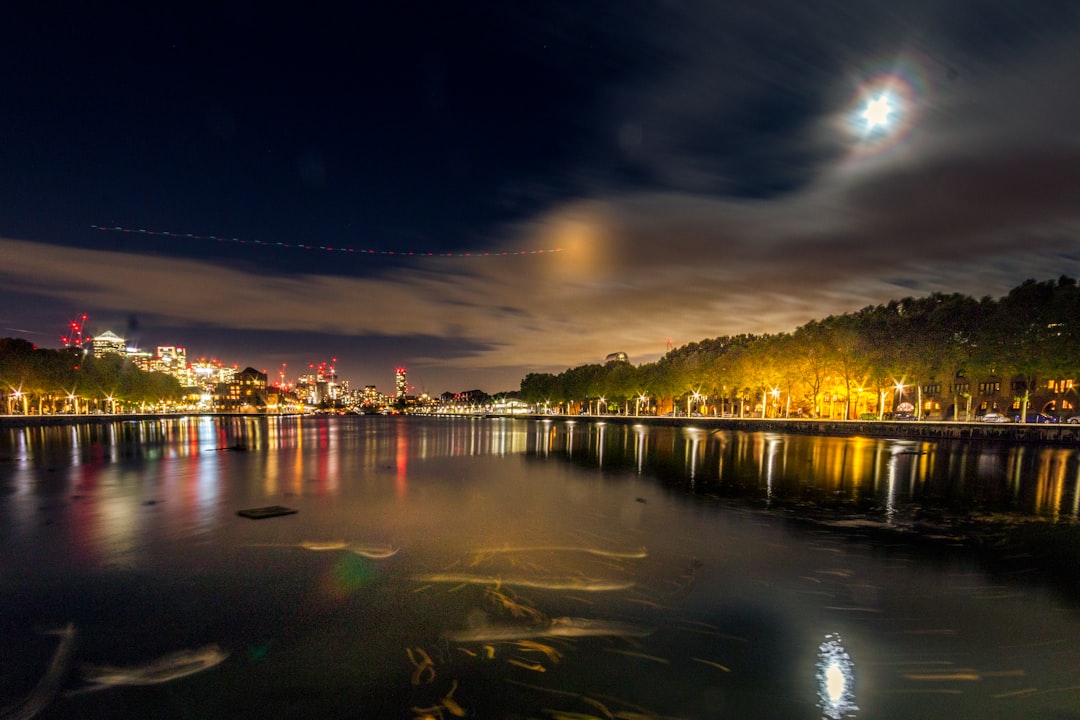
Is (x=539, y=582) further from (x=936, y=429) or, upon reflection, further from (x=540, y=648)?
(x=936, y=429)

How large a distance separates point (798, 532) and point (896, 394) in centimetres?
11429

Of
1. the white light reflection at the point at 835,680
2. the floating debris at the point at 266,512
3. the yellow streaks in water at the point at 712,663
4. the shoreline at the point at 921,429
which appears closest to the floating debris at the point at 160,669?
the yellow streaks in water at the point at 712,663

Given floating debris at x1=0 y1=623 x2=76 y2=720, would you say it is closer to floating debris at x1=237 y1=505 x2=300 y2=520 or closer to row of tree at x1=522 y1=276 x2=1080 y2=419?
floating debris at x1=237 y1=505 x2=300 y2=520

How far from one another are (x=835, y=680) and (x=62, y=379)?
156 m

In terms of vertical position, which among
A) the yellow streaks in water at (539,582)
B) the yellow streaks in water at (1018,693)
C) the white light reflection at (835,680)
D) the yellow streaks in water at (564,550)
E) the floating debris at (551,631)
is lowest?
the yellow streaks in water at (564,550)

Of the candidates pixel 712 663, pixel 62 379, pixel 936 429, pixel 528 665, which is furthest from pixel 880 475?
pixel 62 379

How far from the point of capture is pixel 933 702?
24.6 feet

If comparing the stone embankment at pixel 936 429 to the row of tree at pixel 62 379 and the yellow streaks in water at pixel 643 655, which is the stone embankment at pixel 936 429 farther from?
the row of tree at pixel 62 379

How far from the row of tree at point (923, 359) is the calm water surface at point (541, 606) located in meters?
59.5

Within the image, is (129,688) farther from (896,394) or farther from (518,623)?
(896,394)

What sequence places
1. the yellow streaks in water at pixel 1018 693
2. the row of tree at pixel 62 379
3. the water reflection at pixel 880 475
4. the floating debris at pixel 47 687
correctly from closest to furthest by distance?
the floating debris at pixel 47 687
the yellow streaks in water at pixel 1018 693
the water reflection at pixel 880 475
the row of tree at pixel 62 379

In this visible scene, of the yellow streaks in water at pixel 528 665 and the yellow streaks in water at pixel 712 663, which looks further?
the yellow streaks in water at pixel 712 663

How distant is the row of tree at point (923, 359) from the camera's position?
224ft

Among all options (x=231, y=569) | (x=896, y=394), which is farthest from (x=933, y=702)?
(x=896, y=394)
